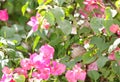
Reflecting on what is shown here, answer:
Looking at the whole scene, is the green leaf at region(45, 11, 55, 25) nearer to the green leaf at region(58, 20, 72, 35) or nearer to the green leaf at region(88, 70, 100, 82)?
the green leaf at region(58, 20, 72, 35)

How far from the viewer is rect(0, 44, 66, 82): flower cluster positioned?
4.43ft

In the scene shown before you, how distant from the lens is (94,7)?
146cm

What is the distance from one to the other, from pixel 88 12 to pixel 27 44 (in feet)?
1.40

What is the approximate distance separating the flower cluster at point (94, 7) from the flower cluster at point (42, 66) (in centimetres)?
21

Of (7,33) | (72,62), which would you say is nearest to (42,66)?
(72,62)

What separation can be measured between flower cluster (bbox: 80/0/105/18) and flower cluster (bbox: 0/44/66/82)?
0.21m

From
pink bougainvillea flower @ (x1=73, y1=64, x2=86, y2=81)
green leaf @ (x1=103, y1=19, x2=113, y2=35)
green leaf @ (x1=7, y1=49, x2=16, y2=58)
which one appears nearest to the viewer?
green leaf @ (x1=103, y1=19, x2=113, y2=35)

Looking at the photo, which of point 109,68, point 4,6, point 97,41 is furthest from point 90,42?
point 4,6

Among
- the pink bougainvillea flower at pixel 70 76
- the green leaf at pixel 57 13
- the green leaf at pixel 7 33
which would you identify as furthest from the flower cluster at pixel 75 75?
the green leaf at pixel 7 33

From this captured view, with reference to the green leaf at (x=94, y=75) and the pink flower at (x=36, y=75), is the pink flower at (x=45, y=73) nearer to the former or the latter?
the pink flower at (x=36, y=75)

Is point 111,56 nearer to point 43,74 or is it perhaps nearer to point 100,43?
point 100,43

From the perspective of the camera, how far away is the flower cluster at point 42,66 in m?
1.35

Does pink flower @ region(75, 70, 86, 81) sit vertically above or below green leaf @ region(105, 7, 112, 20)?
below

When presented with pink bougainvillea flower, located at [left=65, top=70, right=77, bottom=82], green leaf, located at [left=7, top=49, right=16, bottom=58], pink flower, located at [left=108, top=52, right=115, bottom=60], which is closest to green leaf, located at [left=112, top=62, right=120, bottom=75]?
pink flower, located at [left=108, top=52, right=115, bottom=60]
